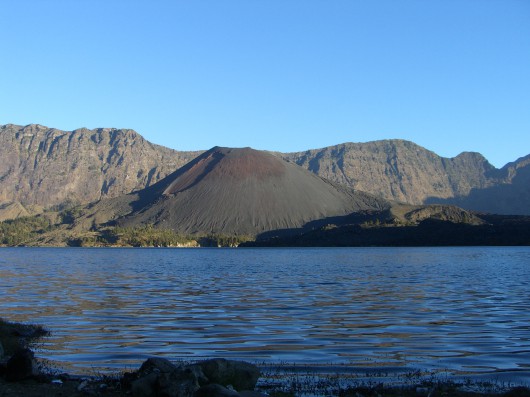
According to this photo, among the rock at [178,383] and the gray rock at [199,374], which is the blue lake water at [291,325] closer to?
the gray rock at [199,374]

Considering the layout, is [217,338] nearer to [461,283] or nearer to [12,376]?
[12,376]

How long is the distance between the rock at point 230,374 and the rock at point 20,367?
243 inches

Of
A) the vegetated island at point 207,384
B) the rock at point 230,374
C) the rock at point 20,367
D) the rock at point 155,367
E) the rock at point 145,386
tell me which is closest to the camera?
the vegetated island at point 207,384

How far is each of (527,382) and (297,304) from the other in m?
26.2

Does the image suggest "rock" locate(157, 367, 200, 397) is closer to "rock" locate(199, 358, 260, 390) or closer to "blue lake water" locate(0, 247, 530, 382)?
"rock" locate(199, 358, 260, 390)

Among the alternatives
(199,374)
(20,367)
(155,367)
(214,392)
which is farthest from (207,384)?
(20,367)

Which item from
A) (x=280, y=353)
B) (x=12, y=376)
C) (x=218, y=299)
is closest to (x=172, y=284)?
(x=218, y=299)

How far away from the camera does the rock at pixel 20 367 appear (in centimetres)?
2120

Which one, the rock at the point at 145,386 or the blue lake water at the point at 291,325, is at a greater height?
the rock at the point at 145,386

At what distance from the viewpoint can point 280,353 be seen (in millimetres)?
27766

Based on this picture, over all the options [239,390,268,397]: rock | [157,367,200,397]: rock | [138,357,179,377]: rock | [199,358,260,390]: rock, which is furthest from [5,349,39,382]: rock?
[239,390,268,397]: rock

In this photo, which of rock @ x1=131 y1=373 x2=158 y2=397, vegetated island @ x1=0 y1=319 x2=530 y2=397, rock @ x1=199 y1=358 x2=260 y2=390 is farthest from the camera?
rock @ x1=199 y1=358 x2=260 y2=390

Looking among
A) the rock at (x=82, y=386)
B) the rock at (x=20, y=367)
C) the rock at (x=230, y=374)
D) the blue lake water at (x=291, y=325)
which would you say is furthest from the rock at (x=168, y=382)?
the blue lake water at (x=291, y=325)

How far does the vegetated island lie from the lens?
18.2 meters
